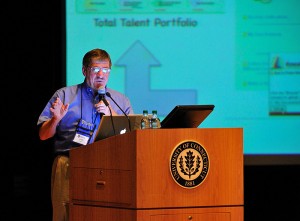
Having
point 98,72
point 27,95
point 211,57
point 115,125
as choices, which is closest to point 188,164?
point 115,125

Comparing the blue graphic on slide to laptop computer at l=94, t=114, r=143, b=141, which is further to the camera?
the blue graphic on slide

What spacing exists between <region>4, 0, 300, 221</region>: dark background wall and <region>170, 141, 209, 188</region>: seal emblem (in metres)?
2.62

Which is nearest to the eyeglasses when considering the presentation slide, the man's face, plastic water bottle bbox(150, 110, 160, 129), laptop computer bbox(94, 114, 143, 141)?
the man's face

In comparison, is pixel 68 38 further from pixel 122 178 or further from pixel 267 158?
pixel 122 178

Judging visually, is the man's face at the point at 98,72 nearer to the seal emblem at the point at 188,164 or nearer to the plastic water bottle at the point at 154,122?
the plastic water bottle at the point at 154,122

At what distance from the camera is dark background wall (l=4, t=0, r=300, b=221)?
18.8ft

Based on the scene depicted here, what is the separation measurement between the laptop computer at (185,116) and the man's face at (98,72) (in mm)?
794

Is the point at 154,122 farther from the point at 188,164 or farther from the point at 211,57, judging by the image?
the point at 211,57

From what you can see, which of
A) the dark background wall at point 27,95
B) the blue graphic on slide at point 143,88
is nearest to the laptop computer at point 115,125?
the blue graphic on slide at point 143,88

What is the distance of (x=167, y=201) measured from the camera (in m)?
3.22

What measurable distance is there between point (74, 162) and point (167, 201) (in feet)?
2.25

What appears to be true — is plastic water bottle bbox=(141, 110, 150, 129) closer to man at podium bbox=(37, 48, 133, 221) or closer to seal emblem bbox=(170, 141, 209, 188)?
man at podium bbox=(37, 48, 133, 221)

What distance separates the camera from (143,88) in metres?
5.60

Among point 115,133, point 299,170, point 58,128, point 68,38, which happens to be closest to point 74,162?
point 115,133
